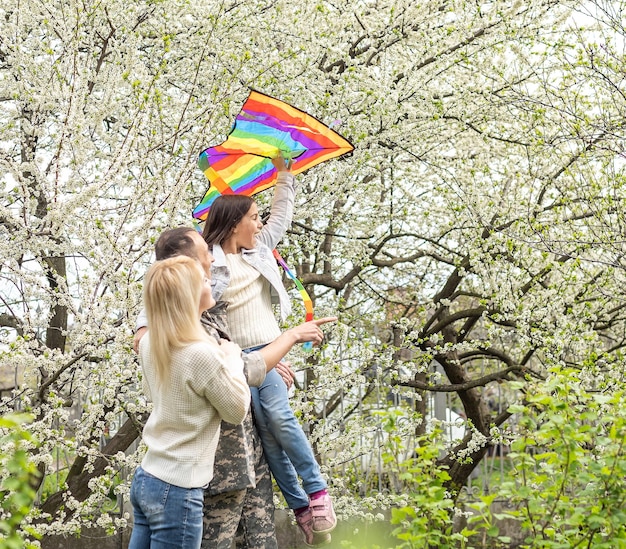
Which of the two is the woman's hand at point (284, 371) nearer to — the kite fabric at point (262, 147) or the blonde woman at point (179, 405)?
the blonde woman at point (179, 405)

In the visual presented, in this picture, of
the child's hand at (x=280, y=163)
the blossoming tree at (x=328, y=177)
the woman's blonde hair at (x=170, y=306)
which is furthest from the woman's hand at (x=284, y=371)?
the blossoming tree at (x=328, y=177)

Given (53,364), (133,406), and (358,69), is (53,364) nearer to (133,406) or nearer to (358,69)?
(133,406)

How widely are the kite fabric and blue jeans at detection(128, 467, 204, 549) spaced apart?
1.59m

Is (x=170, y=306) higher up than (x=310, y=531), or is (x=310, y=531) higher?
(x=170, y=306)

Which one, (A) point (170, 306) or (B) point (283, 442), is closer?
(A) point (170, 306)

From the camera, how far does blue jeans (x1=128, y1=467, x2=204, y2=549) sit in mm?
2527

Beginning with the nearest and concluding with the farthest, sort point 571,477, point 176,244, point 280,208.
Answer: point 571,477
point 176,244
point 280,208

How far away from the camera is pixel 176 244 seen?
2.83m

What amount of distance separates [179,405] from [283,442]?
65 centimetres

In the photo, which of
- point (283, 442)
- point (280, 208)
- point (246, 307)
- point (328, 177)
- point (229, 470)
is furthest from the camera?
point (328, 177)

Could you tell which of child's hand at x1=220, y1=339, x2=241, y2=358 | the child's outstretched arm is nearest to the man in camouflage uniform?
child's hand at x1=220, y1=339, x2=241, y2=358

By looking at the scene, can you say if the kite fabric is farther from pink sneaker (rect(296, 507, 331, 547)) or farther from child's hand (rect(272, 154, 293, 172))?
pink sneaker (rect(296, 507, 331, 547))

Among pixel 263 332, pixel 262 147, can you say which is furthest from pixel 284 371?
pixel 262 147

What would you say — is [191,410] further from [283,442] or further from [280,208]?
[280,208]
